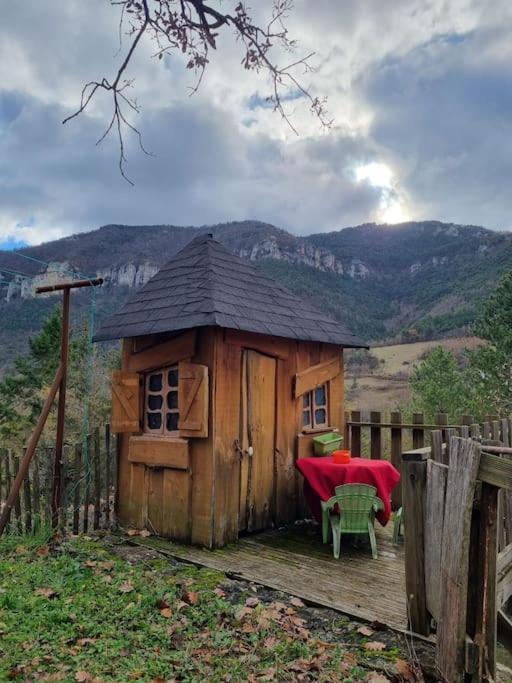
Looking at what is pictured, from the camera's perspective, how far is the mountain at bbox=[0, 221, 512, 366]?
1914 inches

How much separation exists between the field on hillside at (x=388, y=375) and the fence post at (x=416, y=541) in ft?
72.2

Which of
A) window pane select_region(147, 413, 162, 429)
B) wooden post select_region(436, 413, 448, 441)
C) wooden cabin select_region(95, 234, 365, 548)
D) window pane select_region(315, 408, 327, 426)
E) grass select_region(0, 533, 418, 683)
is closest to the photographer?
grass select_region(0, 533, 418, 683)

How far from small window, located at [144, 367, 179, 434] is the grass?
1.79 m

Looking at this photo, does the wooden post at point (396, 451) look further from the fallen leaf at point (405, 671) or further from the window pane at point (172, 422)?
the fallen leaf at point (405, 671)

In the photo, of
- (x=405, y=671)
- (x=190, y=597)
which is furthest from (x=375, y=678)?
(x=190, y=597)

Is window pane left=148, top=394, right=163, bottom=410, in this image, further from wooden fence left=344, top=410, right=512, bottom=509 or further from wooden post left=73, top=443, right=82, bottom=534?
wooden fence left=344, top=410, right=512, bottom=509

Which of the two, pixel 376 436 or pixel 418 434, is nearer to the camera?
pixel 418 434

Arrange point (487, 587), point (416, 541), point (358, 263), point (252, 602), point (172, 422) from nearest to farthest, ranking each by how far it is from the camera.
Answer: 1. point (487, 587)
2. point (416, 541)
3. point (252, 602)
4. point (172, 422)
5. point (358, 263)

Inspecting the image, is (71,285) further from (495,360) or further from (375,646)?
(495,360)

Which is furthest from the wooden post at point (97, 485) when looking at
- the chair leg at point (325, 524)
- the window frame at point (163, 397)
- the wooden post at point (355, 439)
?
the wooden post at point (355, 439)

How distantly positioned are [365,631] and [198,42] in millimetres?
4828

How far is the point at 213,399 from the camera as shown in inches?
215

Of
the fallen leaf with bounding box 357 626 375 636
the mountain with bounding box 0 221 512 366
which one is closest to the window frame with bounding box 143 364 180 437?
the fallen leaf with bounding box 357 626 375 636

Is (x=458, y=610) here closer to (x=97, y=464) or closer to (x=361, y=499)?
(x=361, y=499)
